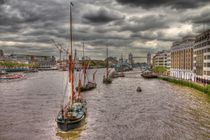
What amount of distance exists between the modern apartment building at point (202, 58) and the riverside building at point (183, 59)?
12917 millimetres

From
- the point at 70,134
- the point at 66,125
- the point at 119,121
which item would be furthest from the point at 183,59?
the point at 70,134

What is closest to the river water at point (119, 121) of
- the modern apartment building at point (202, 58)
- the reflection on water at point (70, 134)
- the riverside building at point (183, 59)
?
the reflection on water at point (70, 134)

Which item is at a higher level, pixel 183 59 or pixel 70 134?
pixel 183 59

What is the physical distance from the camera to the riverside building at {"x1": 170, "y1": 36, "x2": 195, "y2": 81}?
15312cm

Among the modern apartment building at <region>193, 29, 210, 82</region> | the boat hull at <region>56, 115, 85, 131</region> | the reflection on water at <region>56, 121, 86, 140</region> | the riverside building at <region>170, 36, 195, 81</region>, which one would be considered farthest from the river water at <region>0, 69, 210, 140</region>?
the riverside building at <region>170, 36, 195, 81</region>

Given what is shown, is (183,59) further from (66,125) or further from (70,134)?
(70,134)

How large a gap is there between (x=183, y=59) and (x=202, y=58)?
4497 centimetres

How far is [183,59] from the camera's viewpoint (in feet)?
552

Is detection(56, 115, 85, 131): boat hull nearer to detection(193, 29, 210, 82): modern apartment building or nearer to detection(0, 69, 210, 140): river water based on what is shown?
detection(0, 69, 210, 140): river water

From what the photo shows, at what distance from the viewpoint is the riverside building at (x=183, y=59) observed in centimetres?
15312

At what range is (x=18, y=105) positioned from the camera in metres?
78.9

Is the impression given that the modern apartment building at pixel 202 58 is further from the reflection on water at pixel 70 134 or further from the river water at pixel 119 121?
the reflection on water at pixel 70 134

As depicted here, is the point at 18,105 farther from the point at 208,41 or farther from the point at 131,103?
the point at 208,41

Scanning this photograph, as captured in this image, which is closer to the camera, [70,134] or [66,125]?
[70,134]
